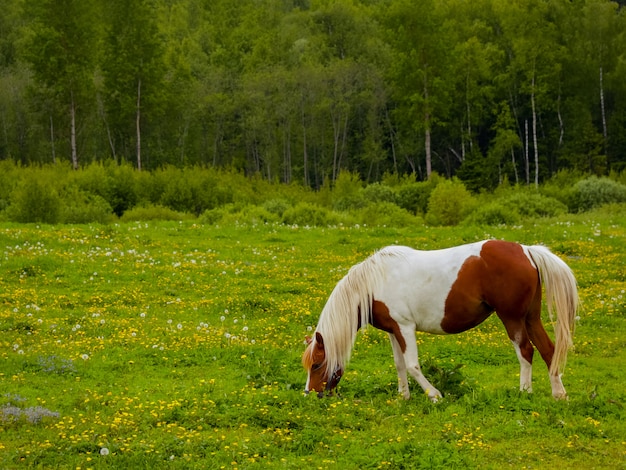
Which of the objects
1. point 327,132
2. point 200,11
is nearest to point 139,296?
point 327,132

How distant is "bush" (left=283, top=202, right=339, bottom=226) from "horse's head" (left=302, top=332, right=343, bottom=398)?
83.0ft

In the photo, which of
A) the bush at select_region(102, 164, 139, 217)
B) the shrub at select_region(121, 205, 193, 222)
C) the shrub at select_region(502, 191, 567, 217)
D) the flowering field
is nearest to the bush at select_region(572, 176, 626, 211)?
the shrub at select_region(502, 191, 567, 217)

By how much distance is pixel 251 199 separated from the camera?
1925 inches

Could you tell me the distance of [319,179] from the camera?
87.4 metres

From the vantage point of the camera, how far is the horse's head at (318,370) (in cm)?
958

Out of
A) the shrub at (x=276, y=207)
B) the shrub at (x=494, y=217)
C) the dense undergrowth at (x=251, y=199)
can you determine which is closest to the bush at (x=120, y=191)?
the dense undergrowth at (x=251, y=199)

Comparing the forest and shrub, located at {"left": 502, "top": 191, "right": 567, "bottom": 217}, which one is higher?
the forest

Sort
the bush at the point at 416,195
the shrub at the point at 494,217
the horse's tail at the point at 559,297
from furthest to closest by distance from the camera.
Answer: the bush at the point at 416,195, the shrub at the point at 494,217, the horse's tail at the point at 559,297

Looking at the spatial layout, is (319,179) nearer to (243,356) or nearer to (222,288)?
(222,288)

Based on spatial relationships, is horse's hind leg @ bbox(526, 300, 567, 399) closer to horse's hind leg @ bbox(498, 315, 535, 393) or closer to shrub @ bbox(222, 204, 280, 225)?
horse's hind leg @ bbox(498, 315, 535, 393)

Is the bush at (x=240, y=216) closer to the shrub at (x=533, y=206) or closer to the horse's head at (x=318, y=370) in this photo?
the shrub at (x=533, y=206)

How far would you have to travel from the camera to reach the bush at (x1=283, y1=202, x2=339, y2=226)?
116 feet

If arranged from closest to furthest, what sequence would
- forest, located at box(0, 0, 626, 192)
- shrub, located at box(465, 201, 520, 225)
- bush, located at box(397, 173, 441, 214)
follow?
shrub, located at box(465, 201, 520, 225) → bush, located at box(397, 173, 441, 214) → forest, located at box(0, 0, 626, 192)

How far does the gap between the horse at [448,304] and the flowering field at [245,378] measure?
511 millimetres
